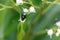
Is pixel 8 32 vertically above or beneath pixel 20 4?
beneath

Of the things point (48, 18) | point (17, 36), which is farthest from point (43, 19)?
point (17, 36)

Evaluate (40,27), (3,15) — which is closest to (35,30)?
(40,27)

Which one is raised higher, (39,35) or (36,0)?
(36,0)

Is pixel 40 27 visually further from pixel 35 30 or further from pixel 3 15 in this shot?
pixel 3 15

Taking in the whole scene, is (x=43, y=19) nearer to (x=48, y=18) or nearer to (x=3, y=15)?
(x=48, y=18)

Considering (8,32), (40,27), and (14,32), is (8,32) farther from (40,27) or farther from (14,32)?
(40,27)

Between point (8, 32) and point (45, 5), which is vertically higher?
point (45, 5)

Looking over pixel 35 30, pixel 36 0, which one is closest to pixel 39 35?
pixel 35 30
